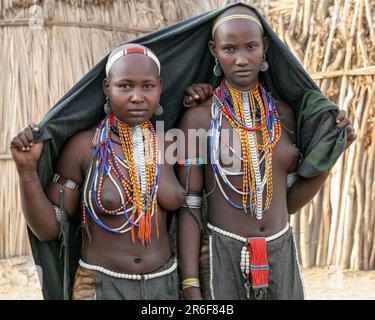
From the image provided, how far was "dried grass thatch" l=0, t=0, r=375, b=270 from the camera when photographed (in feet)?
17.9

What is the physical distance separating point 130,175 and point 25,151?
1.56ft

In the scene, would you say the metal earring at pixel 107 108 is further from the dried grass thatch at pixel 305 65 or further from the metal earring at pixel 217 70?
the dried grass thatch at pixel 305 65

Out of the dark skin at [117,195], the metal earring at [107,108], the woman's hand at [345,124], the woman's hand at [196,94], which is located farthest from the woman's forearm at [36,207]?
the woman's hand at [345,124]

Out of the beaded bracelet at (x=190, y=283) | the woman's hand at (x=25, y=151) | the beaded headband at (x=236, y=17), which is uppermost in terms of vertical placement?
the beaded headband at (x=236, y=17)

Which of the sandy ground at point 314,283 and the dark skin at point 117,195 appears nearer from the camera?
the dark skin at point 117,195

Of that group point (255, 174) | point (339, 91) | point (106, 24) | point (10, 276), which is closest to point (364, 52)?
point (339, 91)

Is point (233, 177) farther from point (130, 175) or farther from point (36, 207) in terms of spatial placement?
point (36, 207)

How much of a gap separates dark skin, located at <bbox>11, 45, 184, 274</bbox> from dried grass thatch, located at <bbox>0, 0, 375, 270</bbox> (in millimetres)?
2958

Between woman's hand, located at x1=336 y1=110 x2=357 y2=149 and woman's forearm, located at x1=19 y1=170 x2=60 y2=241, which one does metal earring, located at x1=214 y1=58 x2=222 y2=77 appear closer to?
woman's hand, located at x1=336 y1=110 x2=357 y2=149

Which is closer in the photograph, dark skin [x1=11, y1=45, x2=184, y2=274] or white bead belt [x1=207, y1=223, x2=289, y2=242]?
dark skin [x1=11, y1=45, x2=184, y2=274]

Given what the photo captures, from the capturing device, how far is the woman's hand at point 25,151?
2.60 metres

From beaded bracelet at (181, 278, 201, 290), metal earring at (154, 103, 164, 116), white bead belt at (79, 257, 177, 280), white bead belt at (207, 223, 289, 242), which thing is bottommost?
beaded bracelet at (181, 278, 201, 290)

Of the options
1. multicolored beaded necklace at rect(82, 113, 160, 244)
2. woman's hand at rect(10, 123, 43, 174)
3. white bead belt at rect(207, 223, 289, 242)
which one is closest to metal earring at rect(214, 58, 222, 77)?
multicolored beaded necklace at rect(82, 113, 160, 244)

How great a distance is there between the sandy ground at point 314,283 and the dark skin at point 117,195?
2.83 m
